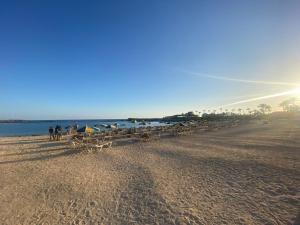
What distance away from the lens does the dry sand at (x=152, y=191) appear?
521 centimetres

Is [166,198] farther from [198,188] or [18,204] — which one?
[18,204]

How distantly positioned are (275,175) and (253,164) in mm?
1884

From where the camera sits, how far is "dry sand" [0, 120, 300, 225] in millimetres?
5207

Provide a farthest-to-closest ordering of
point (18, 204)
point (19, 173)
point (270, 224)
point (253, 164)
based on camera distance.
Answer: point (253, 164)
point (19, 173)
point (18, 204)
point (270, 224)

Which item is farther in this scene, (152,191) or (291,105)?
(291,105)

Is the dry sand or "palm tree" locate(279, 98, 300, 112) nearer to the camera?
the dry sand

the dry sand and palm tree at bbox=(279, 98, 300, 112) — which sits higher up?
palm tree at bbox=(279, 98, 300, 112)

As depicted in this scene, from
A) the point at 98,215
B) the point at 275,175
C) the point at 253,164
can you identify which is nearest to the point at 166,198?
the point at 98,215

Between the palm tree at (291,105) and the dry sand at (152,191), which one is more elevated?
the palm tree at (291,105)

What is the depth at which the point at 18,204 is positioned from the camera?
6.05 m

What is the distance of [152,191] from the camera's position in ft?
22.7

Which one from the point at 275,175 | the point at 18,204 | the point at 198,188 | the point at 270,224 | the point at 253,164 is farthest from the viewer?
the point at 253,164

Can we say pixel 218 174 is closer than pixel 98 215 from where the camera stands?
No

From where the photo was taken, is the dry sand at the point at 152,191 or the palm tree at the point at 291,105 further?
the palm tree at the point at 291,105
